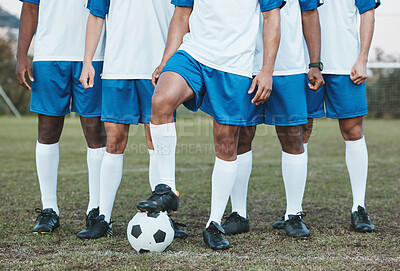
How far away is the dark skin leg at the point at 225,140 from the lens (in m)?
3.03

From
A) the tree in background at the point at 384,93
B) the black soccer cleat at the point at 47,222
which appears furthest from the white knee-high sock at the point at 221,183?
the tree in background at the point at 384,93

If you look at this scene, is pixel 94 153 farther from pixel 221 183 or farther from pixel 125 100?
pixel 221 183

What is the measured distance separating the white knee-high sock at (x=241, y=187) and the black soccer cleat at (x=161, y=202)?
81 centimetres

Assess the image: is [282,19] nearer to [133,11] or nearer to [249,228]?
[133,11]

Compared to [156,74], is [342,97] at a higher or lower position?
lower

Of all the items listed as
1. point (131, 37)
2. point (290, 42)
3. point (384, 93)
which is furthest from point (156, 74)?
point (384, 93)

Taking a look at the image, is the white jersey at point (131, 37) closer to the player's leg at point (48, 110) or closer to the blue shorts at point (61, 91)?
the blue shorts at point (61, 91)

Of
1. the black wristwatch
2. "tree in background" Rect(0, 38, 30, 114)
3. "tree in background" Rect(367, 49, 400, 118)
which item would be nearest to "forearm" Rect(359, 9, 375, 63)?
the black wristwatch

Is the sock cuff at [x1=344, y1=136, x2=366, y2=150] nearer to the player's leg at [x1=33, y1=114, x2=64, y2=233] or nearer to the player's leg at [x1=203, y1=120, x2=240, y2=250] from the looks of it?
the player's leg at [x1=203, y1=120, x2=240, y2=250]

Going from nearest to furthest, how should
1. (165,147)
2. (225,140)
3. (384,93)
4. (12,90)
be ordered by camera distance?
(165,147)
(225,140)
(384,93)
(12,90)

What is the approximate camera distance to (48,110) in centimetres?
355

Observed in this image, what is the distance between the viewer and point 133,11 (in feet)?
11.2

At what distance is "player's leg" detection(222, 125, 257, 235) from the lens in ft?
11.2

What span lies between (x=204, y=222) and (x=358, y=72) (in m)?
1.70
